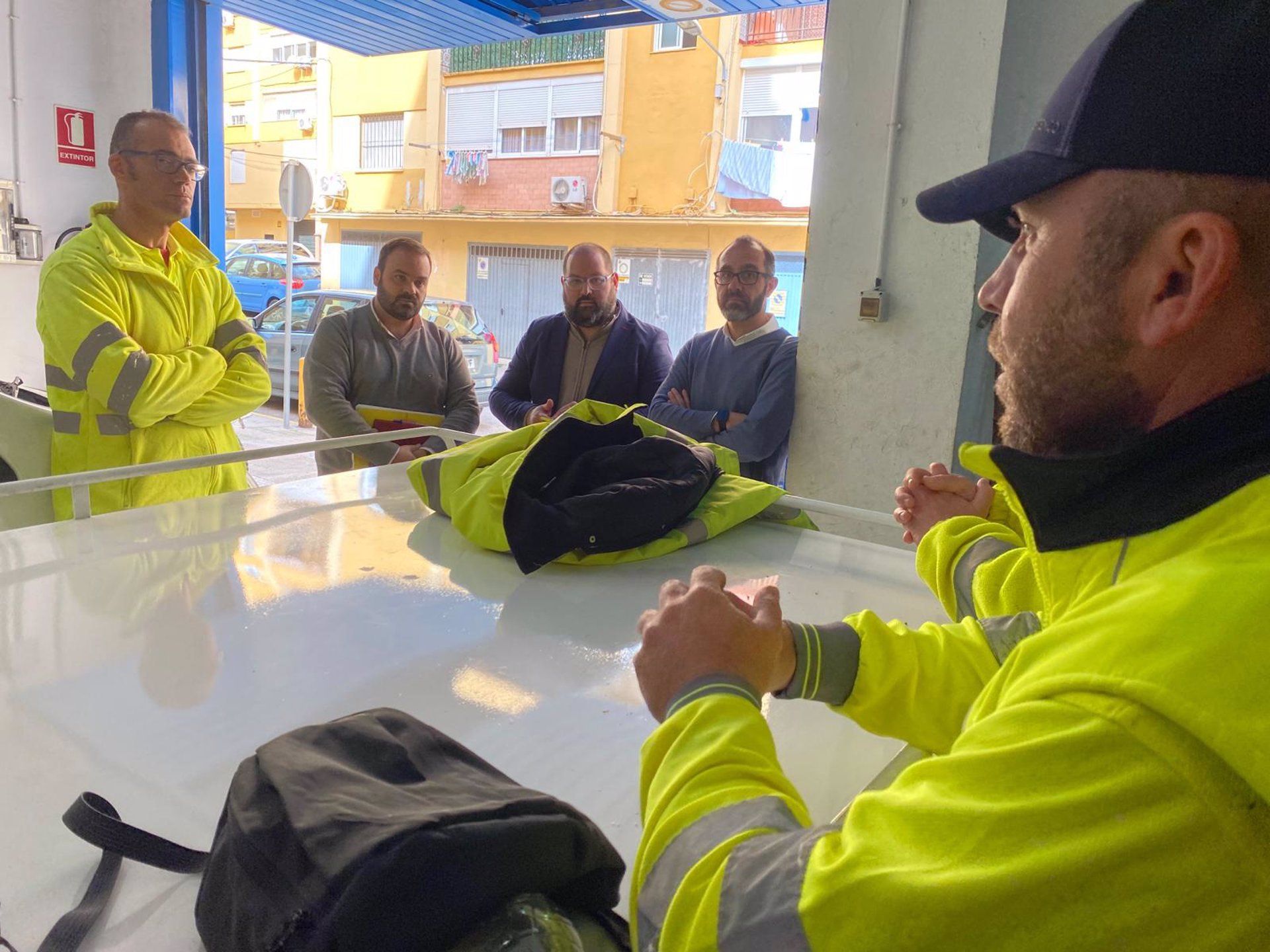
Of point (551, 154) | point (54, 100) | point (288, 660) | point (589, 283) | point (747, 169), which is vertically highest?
point (551, 154)

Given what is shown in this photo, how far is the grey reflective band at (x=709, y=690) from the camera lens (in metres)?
0.86

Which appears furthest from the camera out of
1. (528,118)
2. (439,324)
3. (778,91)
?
(528,118)

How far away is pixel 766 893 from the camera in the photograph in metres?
0.67

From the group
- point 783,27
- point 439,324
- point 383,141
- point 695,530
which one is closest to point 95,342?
point 695,530

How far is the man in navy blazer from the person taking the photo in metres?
3.67

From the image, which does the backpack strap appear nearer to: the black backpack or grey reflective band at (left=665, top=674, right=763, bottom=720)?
the black backpack

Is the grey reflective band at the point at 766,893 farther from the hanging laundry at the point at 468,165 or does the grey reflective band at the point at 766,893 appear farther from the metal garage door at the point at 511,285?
the hanging laundry at the point at 468,165

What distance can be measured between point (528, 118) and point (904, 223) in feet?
48.1

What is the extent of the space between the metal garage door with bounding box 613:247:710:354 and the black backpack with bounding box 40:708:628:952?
1362 cm

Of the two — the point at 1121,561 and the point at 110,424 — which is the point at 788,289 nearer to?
the point at 110,424

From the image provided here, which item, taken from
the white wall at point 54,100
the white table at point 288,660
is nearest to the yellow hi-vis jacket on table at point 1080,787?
the white table at point 288,660

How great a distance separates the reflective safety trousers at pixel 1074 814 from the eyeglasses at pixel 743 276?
9.48 ft

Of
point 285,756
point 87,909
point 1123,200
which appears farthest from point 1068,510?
point 87,909

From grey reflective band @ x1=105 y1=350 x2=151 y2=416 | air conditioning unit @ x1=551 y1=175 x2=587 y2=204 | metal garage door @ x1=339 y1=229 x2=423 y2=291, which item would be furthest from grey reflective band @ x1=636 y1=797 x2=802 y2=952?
metal garage door @ x1=339 y1=229 x2=423 y2=291
